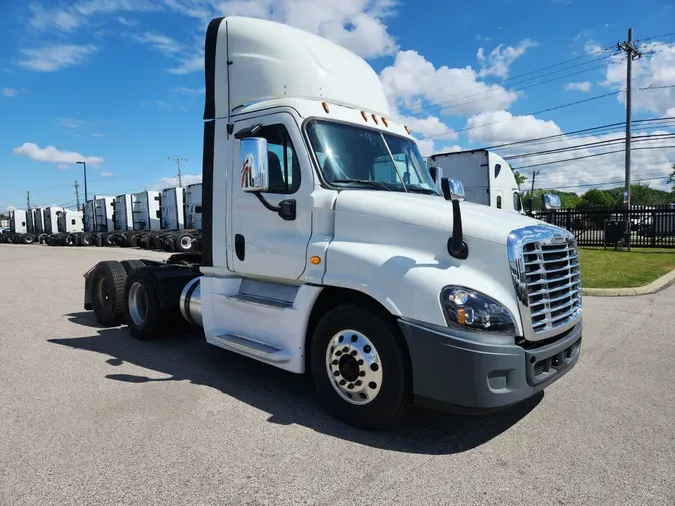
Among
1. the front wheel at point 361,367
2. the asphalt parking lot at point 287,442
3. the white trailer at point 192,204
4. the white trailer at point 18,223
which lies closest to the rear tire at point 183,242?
the white trailer at point 192,204

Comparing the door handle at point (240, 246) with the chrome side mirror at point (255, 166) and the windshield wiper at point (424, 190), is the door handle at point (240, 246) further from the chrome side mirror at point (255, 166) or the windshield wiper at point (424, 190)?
the windshield wiper at point (424, 190)

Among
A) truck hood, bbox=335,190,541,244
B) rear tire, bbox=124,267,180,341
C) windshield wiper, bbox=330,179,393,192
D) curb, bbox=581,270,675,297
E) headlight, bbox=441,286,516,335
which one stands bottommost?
curb, bbox=581,270,675,297

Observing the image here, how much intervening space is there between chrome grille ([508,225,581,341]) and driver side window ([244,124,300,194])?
6.18 ft

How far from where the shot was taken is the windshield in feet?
13.6

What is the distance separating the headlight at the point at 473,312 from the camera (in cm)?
319

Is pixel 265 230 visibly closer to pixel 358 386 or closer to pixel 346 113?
pixel 346 113

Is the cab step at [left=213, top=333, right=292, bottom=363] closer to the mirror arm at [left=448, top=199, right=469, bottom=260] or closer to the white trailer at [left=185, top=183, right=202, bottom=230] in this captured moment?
the mirror arm at [left=448, top=199, right=469, bottom=260]

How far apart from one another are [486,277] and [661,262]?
14.6 meters

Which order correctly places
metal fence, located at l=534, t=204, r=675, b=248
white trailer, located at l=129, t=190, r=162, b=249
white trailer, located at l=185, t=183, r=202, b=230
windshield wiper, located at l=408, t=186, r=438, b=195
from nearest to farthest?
1. windshield wiper, located at l=408, t=186, r=438, b=195
2. metal fence, located at l=534, t=204, r=675, b=248
3. white trailer, located at l=185, t=183, r=202, b=230
4. white trailer, located at l=129, t=190, r=162, b=249

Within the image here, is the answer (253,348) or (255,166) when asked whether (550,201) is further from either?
(253,348)

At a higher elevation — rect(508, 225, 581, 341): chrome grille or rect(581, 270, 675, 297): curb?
rect(508, 225, 581, 341): chrome grille

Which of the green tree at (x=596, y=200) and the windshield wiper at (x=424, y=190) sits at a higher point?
the green tree at (x=596, y=200)

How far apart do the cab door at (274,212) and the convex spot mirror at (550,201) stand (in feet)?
8.51

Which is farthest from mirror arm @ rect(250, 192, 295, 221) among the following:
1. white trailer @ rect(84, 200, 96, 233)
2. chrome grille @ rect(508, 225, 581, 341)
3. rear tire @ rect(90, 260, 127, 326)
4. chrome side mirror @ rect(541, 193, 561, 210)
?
white trailer @ rect(84, 200, 96, 233)
